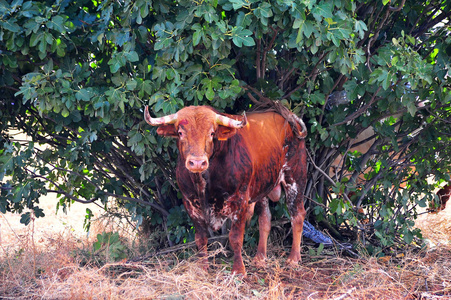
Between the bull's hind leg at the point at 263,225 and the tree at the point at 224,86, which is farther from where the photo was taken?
the bull's hind leg at the point at 263,225

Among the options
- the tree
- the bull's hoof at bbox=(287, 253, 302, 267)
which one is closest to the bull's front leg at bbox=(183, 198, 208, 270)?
the tree

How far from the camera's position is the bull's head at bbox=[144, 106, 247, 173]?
3.77 meters

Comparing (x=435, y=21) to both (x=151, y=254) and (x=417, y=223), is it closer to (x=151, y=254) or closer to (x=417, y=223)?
(x=417, y=223)

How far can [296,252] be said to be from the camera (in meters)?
5.00

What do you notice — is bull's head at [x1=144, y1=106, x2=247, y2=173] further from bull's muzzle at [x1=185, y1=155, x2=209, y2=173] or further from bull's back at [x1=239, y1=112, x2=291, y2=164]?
bull's back at [x1=239, y1=112, x2=291, y2=164]

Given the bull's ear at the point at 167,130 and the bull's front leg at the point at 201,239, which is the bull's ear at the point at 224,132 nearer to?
the bull's ear at the point at 167,130

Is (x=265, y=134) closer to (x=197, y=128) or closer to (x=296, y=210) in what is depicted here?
(x=296, y=210)

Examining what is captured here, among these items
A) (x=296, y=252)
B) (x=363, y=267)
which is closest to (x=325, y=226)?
(x=296, y=252)

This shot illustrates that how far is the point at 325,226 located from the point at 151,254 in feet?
6.36

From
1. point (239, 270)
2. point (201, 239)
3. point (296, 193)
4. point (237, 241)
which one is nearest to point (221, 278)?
point (239, 270)

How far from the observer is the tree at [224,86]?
3961 millimetres

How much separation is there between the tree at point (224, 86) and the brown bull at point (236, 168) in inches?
9.9

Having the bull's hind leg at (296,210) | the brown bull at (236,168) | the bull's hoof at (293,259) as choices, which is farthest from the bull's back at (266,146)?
the bull's hoof at (293,259)

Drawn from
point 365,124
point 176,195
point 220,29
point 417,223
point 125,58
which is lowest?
point 417,223
